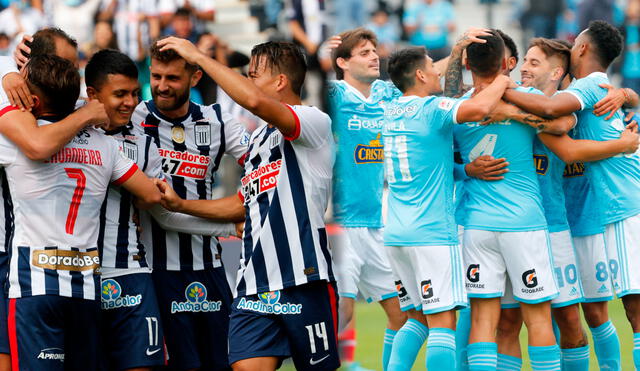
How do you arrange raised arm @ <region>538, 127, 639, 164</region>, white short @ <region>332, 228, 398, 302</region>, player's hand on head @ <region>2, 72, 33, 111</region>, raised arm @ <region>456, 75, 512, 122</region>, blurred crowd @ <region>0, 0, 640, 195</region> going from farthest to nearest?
blurred crowd @ <region>0, 0, 640, 195</region>
white short @ <region>332, 228, 398, 302</region>
raised arm @ <region>538, 127, 639, 164</region>
raised arm @ <region>456, 75, 512, 122</region>
player's hand on head @ <region>2, 72, 33, 111</region>

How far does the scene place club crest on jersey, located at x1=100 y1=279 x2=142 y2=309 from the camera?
5305 millimetres

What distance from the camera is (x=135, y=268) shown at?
17.9ft

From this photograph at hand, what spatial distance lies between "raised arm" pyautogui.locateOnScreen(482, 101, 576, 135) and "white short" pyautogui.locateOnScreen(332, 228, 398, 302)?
6.37ft

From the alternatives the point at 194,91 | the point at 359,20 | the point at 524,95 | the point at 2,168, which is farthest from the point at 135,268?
the point at 359,20

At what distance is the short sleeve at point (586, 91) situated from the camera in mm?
6364

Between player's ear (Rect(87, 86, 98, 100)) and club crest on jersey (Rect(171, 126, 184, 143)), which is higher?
player's ear (Rect(87, 86, 98, 100))

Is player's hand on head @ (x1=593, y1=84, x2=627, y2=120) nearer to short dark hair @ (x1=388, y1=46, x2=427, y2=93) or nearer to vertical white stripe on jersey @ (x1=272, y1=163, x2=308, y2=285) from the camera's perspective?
short dark hair @ (x1=388, y1=46, x2=427, y2=93)

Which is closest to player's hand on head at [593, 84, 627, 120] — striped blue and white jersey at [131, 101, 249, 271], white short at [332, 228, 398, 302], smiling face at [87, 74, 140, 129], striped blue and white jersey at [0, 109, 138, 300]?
white short at [332, 228, 398, 302]

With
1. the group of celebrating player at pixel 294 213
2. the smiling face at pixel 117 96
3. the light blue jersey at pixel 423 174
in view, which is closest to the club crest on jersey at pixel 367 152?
the group of celebrating player at pixel 294 213

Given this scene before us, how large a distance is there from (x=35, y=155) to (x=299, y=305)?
4.94 ft

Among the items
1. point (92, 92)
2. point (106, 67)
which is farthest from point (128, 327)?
point (106, 67)

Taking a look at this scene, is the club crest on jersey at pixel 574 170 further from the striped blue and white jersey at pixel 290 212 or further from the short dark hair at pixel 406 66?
the striped blue and white jersey at pixel 290 212

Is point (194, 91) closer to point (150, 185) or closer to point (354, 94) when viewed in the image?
point (354, 94)

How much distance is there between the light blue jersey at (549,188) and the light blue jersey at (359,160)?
1.64m
